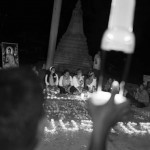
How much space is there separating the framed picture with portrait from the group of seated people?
1.99 meters

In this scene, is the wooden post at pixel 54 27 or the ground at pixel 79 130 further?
the wooden post at pixel 54 27

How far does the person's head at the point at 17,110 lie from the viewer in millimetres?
1095

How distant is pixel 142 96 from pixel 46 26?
14441mm

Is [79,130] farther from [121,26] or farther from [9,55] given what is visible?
[9,55]

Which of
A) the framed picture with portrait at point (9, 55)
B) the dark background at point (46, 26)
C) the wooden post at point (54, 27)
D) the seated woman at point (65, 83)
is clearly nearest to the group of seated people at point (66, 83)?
the seated woman at point (65, 83)

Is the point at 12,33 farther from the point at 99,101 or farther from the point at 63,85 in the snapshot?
→ the point at 99,101

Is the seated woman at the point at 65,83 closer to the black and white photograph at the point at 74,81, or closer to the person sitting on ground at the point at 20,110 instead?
the black and white photograph at the point at 74,81

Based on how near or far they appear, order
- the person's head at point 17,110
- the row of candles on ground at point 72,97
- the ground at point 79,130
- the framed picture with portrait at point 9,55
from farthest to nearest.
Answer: the framed picture with portrait at point 9,55
the row of candles on ground at point 72,97
the ground at point 79,130
the person's head at point 17,110

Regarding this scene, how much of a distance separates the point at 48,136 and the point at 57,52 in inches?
453

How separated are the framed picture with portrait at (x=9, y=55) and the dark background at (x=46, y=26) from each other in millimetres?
A: 7339

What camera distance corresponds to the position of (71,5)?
2228 centimetres

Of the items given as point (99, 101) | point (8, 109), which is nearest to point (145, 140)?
point (99, 101)

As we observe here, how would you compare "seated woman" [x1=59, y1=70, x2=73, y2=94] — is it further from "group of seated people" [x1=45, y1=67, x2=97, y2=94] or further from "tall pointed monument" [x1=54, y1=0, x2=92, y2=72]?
"tall pointed monument" [x1=54, y1=0, x2=92, y2=72]

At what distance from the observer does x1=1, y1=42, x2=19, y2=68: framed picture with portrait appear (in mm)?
12023
